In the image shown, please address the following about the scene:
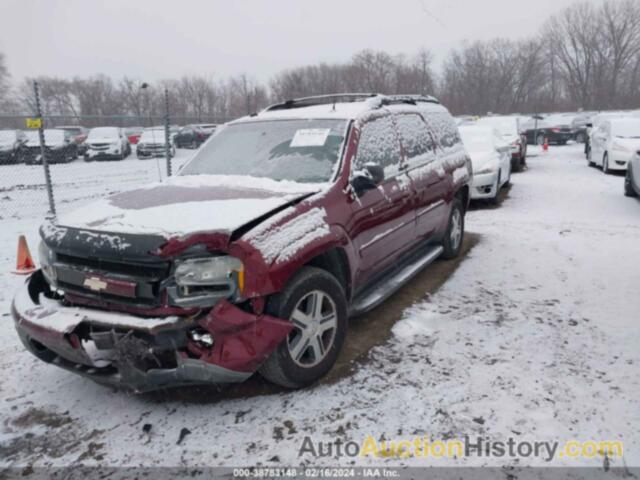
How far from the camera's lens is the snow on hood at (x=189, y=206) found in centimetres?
274

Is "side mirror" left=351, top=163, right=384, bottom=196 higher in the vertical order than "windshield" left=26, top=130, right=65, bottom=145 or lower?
lower

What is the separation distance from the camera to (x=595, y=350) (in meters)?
3.55

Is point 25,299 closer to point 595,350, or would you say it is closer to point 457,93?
point 595,350

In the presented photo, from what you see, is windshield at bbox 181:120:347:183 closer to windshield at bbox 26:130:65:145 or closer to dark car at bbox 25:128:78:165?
dark car at bbox 25:128:78:165

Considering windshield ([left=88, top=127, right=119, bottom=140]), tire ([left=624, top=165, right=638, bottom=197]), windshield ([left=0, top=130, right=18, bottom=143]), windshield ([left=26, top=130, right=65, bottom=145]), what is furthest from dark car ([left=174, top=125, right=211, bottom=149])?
tire ([left=624, top=165, right=638, bottom=197])

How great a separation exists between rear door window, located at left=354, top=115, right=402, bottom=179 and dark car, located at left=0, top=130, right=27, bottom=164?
1918cm

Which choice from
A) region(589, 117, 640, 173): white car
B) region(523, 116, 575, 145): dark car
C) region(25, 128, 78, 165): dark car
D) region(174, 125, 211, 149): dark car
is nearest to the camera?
region(589, 117, 640, 173): white car

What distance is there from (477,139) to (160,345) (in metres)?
8.77

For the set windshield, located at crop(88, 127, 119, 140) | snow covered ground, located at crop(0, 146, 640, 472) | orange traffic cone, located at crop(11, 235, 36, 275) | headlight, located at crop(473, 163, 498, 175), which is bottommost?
snow covered ground, located at crop(0, 146, 640, 472)

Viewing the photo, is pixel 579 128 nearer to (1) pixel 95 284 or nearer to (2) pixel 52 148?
(2) pixel 52 148

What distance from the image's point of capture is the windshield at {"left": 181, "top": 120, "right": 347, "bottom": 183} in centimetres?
369

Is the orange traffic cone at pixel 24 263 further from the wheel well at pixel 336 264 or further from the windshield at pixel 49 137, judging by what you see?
Answer: the windshield at pixel 49 137

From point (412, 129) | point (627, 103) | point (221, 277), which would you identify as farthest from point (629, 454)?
point (627, 103)

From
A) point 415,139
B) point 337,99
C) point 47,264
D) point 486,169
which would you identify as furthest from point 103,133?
point 47,264
